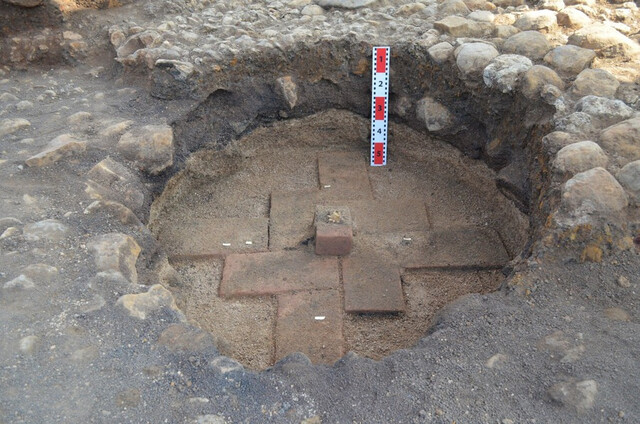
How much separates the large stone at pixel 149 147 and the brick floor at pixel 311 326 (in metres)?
1.00

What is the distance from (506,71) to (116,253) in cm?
229

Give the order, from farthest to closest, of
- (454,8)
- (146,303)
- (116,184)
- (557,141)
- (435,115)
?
(454,8) → (435,115) → (116,184) → (557,141) → (146,303)

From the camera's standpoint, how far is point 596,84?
115 inches

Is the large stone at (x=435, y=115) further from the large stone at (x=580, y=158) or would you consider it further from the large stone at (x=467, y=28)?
the large stone at (x=580, y=158)

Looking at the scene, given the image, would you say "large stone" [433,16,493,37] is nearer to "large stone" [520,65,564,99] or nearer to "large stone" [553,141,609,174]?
"large stone" [520,65,564,99]

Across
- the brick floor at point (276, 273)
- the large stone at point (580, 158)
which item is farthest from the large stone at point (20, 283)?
the large stone at point (580, 158)

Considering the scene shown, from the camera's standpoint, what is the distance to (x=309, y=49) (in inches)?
146

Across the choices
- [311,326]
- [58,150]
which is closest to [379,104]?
[311,326]

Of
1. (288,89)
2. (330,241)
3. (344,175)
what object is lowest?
(344,175)

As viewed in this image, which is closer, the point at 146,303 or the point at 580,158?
the point at 146,303

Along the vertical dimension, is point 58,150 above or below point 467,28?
below

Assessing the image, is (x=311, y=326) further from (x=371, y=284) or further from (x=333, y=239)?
(x=333, y=239)

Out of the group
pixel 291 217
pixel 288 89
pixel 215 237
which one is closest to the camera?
pixel 215 237

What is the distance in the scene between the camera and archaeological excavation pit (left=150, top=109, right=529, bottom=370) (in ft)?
8.91
